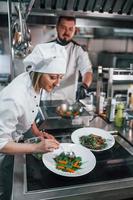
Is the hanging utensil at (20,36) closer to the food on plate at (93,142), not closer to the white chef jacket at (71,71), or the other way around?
the white chef jacket at (71,71)

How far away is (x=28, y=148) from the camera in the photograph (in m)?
0.97

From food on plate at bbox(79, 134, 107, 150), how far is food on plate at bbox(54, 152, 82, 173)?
156 millimetres

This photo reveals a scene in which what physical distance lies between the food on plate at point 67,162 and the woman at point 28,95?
0.35 ft

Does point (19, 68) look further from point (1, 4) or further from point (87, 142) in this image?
point (87, 142)

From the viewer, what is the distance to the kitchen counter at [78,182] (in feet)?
2.88

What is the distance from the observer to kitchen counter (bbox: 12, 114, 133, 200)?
878 millimetres

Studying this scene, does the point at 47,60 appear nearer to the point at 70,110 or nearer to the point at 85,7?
the point at 70,110

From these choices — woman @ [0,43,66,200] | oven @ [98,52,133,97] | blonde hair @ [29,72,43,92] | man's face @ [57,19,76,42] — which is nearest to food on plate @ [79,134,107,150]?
woman @ [0,43,66,200]

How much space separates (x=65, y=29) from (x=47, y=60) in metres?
1.10

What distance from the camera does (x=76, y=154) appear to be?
45.1 inches

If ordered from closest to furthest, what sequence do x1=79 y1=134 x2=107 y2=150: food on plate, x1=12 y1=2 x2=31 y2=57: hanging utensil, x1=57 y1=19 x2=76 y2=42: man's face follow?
x1=79 y1=134 x2=107 y2=150: food on plate → x1=12 y1=2 x2=31 y2=57: hanging utensil → x1=57 y1=19 x2=76 y2=42: man's face

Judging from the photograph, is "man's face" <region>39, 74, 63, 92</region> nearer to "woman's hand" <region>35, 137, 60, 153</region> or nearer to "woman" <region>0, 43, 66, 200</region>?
"woman" <region>0, 43, 66, 200</region>

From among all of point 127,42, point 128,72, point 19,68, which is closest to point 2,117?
point 128,72

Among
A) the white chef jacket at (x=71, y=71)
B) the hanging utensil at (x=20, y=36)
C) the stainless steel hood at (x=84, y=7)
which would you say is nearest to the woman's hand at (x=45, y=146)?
the stainless steel hood at (x=84, y=7)
